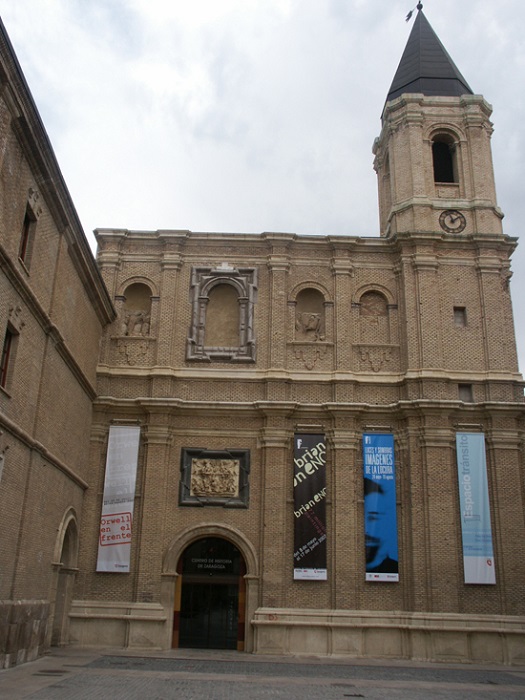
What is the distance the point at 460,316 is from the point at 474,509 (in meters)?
7.35

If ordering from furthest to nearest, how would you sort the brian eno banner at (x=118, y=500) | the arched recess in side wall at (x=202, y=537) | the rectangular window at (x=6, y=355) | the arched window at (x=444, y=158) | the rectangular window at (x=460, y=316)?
1. the arched window at (x=444, y=158)
2. the rectangular window at (x=460, y=316)
3. the brian eno banner at (x=118, y=500)
4. the arched recess in side wall at (x=202, y=537)
5. the rectangular window at (x=6, y=355)

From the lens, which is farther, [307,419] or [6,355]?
[307,419]

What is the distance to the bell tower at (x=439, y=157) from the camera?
2958 cm

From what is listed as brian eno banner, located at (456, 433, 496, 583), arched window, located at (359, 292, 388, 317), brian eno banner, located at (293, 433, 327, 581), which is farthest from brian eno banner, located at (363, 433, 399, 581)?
arched window, located at (359, 292, 388, 317)

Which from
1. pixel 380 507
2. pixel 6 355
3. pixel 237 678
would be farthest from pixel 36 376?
pixel 380 507

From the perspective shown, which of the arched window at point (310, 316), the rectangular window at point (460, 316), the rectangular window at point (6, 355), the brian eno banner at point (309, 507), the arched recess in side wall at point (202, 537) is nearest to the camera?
the rectangular window at point (6, 355)

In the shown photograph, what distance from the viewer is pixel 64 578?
79.7 ft

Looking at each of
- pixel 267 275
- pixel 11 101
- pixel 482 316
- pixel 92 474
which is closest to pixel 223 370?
pixel 267 275

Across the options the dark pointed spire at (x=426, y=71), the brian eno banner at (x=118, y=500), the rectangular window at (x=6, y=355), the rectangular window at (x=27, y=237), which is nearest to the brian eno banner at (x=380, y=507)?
the brian eno banner at (x=118, y=500)

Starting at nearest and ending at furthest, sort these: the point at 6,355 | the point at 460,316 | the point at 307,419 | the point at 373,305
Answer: the point at 6,355
the point at 307,419
the point at 460,316
the point at 373,305

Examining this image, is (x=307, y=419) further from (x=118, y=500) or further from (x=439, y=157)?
(x=439, y=157)

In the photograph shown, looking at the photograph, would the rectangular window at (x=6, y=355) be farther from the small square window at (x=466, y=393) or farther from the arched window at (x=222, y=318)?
the small square window at (x=466, y=393)

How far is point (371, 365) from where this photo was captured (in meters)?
27.8

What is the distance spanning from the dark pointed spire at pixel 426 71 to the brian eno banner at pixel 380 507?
15759 millimetres
